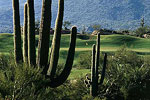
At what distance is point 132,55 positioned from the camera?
33.8m

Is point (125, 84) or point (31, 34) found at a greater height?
point (31, 34)

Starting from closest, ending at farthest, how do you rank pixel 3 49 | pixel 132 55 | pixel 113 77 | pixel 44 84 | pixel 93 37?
pixel 44 84 → pixel 113 77 → pixel 132 55 → pixel 3 49 → pixel 93 37

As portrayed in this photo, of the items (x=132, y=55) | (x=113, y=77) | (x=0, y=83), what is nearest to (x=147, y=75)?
(x=113, y=77)

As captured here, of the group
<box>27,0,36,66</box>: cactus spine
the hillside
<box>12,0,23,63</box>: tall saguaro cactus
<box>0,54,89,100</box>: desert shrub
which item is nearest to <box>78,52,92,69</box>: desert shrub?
the hillside

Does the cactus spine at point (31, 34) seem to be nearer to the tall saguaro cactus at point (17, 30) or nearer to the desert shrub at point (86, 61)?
the tall saguaro cactus at point (17, 30)

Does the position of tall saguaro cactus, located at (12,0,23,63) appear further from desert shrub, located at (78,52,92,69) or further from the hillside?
the hillside

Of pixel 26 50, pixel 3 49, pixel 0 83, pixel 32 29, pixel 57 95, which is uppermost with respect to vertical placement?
pixel 32 29

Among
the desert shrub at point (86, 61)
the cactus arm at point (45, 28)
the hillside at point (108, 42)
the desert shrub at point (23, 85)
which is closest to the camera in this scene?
the desert shrub at point (23, 85)

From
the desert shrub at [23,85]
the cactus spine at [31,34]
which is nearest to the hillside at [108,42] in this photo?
the cactus spine at [31,34]

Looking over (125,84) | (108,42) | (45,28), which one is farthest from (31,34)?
(108,42)

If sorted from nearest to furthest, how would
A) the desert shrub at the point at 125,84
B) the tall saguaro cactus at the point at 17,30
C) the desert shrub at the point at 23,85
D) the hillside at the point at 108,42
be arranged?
the desert shrub at the point at 23,85 → the tall saguaro cactus at the point at 17,30 → the desert shrub at the point at 125,84 → the hillside at the point at 108,42

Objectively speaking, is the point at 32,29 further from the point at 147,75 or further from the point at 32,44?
the point at 147,75

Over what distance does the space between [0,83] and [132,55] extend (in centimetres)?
2469

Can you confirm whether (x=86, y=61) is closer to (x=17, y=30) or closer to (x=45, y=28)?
(x=17, y=30)
